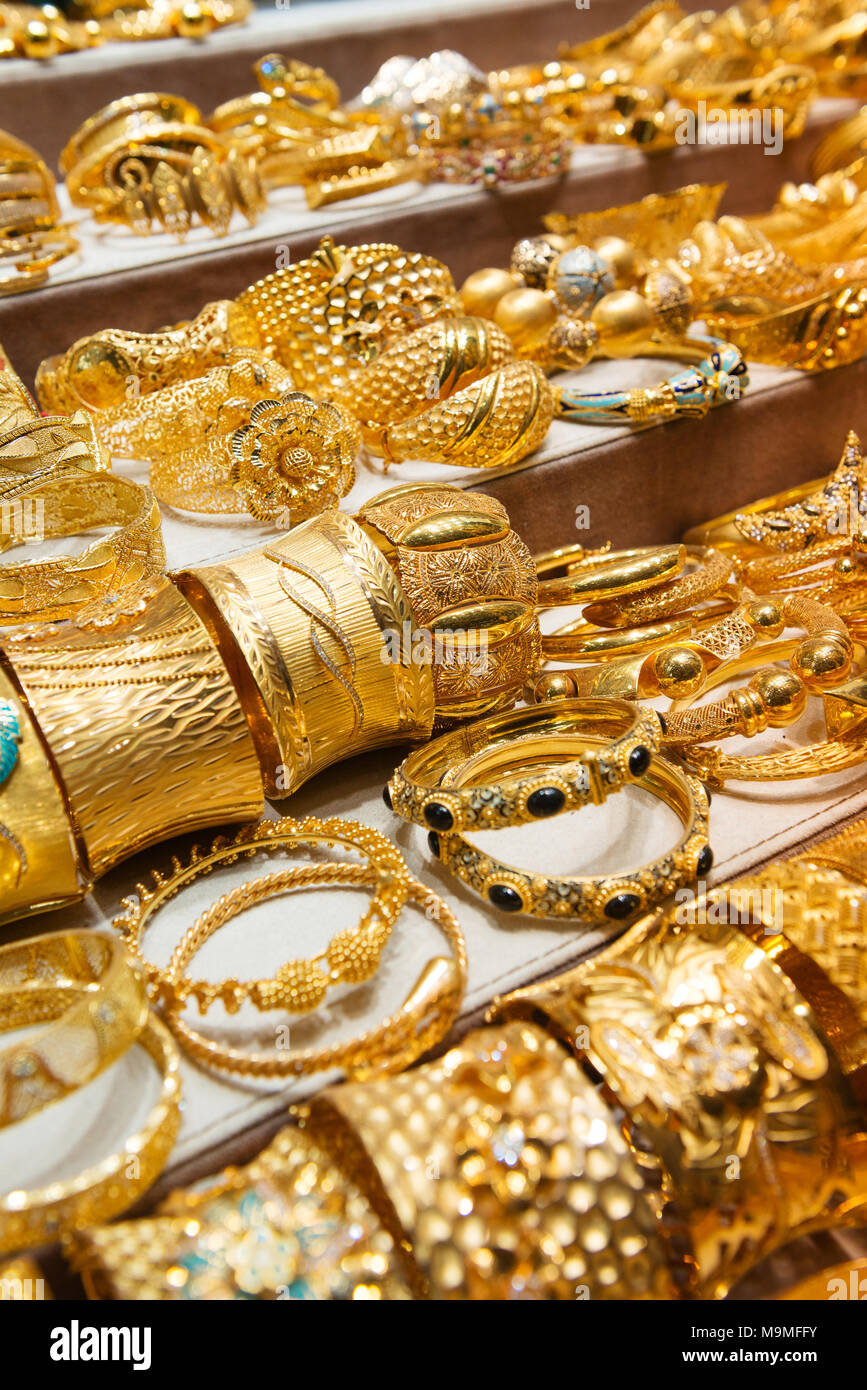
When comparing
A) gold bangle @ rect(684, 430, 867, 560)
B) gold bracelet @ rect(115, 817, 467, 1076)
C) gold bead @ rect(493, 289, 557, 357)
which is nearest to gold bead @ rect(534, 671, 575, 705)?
gold bracelet @ rect(115, 817, 467, 1076)

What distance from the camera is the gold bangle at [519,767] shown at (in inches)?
27.7

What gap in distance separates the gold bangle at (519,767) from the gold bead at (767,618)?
0.18 metres

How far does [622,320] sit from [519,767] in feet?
2.25

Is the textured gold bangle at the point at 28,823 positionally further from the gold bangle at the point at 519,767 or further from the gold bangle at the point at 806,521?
the gold bangle at the point at 806,521

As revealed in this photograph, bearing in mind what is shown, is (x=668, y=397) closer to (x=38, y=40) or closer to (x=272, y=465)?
(x=272, y=465)

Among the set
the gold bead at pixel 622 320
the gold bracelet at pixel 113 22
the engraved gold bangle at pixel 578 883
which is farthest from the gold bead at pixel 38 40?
the engraved gold bangle at pixel 578 883

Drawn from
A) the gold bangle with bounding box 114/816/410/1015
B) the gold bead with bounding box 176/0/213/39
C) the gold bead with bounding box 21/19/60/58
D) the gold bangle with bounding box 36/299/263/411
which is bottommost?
the gold bangle with bounding box 114/816/410/1015

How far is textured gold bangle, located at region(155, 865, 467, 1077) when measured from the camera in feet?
2.12

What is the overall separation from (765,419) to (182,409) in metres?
0.71

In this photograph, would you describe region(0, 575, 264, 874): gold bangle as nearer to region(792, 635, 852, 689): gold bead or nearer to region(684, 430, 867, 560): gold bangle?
region(792, 635, 852, 689): gold bead

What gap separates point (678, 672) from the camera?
901 mm

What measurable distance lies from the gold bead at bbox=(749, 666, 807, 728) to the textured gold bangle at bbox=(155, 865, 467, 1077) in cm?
35

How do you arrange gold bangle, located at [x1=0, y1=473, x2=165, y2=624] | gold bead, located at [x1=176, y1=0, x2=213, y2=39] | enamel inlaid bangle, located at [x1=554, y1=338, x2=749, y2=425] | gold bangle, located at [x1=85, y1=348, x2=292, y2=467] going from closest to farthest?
gold bangle, located at [x1=0, y1=473, x2=165, y2=624], gold bangle, located at [x1=85, y1=348, x2=292, y2=467], enamel inlaid bangle, located at [x1=554, y1=338, x2=749, y2=425], gold bead, located at [x1=176, y1=0, x2=213, y2=39]
